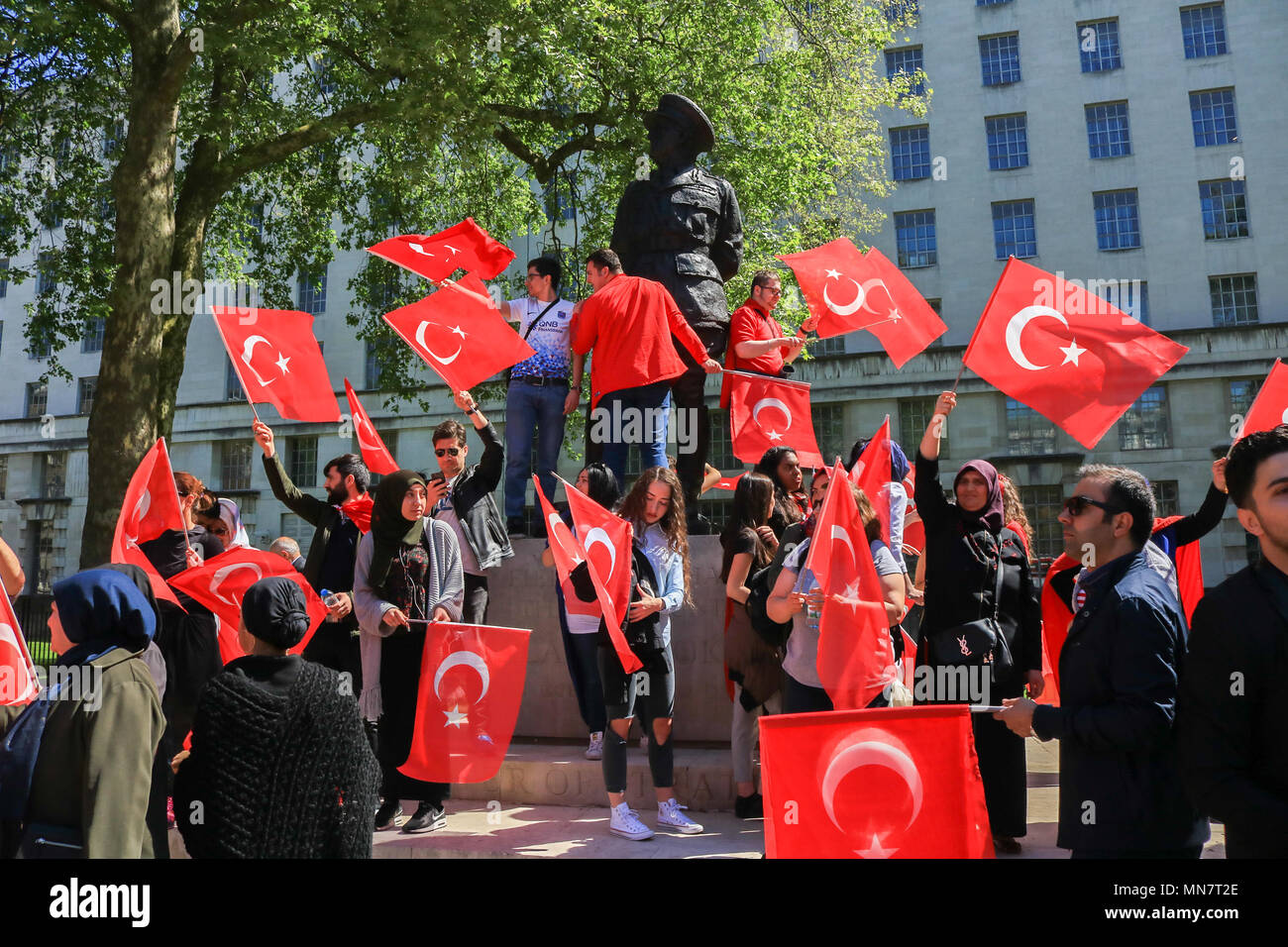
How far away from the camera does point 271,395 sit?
22.4 feet

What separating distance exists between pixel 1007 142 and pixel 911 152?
3.31 meters

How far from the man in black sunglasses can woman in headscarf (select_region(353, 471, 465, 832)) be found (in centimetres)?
352

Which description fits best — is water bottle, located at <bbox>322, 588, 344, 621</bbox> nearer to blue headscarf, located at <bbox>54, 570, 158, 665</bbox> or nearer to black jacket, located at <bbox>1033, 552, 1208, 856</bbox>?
blue headscarf, located at <bbox>54, 570, 158, 665</bbox>

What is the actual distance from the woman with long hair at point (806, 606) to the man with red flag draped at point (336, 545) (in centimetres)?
256

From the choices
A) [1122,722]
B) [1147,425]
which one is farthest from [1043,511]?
[1122,722]

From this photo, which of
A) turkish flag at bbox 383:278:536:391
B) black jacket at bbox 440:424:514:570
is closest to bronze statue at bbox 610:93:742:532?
turkish flag at bbox 383:278:536:391

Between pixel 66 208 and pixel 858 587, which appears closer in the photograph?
pixel 858 587

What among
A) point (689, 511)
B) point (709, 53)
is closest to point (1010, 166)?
point (709, 53)

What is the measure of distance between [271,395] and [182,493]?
0.87 m

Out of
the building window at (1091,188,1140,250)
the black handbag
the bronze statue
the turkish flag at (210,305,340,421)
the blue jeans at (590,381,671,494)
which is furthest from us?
the building window at (1091,188,1140,250)

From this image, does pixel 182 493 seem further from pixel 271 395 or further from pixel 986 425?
pixel 986 425

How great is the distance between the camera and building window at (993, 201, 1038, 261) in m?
35.6

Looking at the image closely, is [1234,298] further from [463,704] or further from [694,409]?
[463,704]

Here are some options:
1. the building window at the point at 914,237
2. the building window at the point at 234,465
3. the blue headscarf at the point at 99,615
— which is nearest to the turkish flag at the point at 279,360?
the blue headscarf at the point at 99,615
